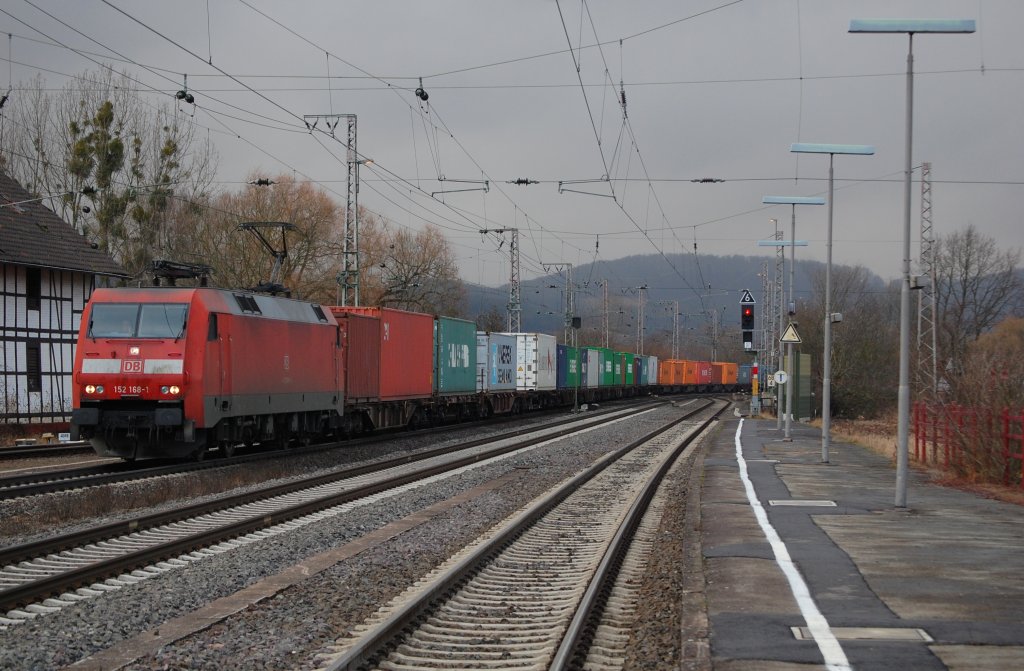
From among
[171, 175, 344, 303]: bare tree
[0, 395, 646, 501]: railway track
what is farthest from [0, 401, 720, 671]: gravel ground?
[171, 175, 344, 303]: bare tree

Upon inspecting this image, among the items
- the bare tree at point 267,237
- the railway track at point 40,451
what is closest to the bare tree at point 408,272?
the bare tree at point 267,237

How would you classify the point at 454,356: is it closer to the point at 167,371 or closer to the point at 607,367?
the point at 167,371

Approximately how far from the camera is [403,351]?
28.2 meters

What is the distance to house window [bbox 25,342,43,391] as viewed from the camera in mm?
29984

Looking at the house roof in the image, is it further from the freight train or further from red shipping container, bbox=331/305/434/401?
the freight train

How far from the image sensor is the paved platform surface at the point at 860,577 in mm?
6324

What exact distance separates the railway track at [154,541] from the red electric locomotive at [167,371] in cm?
258

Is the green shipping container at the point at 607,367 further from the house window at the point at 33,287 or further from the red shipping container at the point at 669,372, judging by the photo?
the house window at the point at 33,287

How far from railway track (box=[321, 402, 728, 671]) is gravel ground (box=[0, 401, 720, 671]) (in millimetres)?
246

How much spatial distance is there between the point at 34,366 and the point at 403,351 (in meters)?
11.4

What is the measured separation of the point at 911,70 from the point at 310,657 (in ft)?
34.1

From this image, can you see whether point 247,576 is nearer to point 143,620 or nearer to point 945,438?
point 143,620

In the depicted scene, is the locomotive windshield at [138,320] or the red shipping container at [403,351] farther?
the red shipping container at [403,351]

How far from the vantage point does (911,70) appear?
1277 cm
